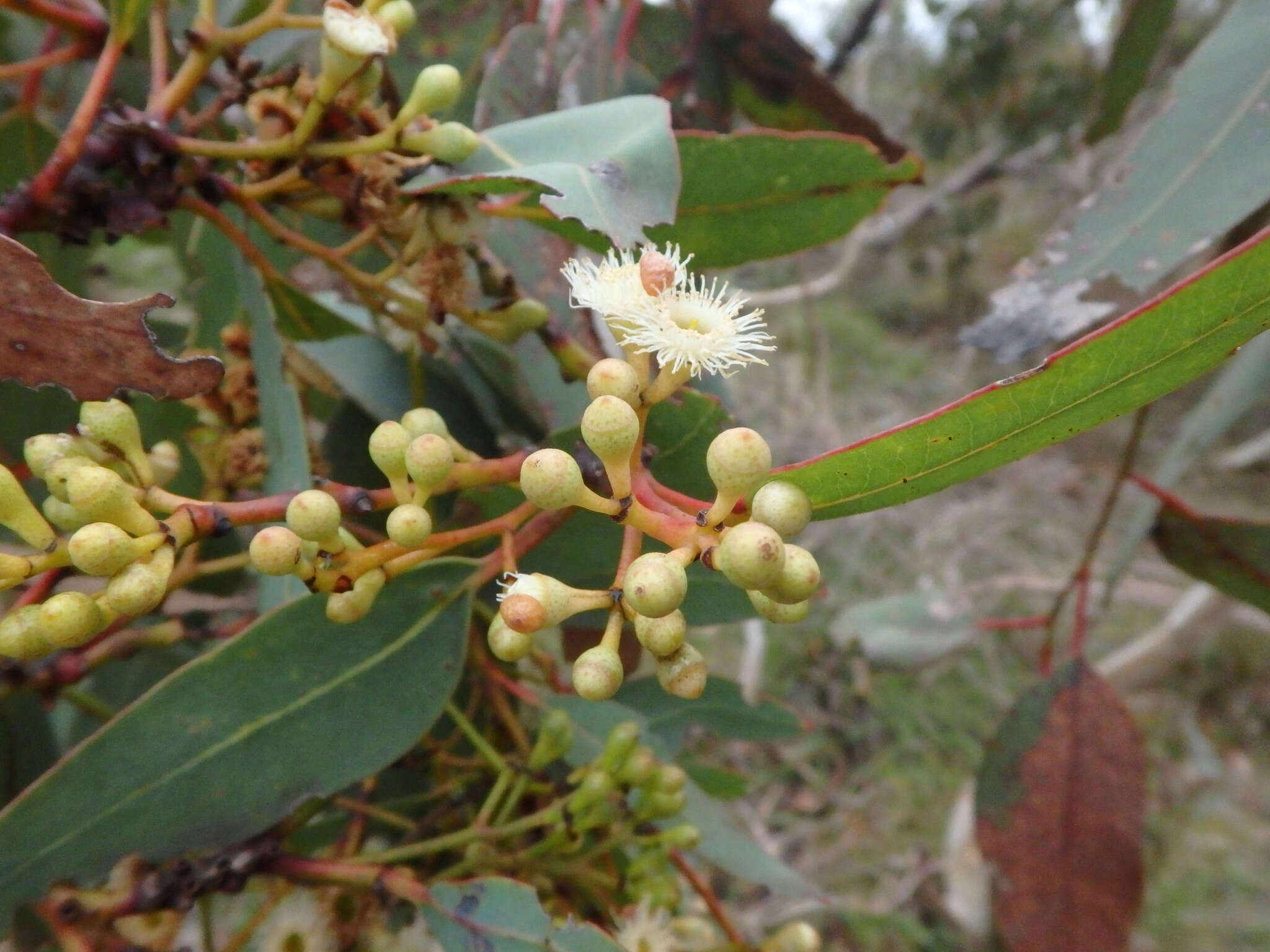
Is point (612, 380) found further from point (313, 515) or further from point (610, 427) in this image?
point (313, 515)

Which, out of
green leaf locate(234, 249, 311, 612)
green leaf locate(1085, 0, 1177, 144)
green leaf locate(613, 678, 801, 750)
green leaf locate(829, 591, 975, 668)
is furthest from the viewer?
green leaf locate(829, 591, 975, 668)

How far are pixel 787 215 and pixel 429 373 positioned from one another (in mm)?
416

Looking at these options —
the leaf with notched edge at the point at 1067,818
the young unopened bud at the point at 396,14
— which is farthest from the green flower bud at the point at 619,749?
the leaf with notched edge at the point at 1067,818

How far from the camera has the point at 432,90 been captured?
2.29ft

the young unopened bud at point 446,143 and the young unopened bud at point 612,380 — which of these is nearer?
the young unopened bud at point 612,380

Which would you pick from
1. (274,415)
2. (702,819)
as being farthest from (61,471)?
(702,819)

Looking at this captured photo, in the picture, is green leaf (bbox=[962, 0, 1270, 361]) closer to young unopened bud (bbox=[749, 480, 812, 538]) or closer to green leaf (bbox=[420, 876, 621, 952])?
young unopened bud (bbox=[749, 480, 812, 538])

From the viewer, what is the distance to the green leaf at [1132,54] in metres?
1.58

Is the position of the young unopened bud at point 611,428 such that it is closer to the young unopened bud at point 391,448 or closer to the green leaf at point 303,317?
the young unopened bud at point 391,448

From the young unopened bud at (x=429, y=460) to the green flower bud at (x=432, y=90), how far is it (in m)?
0.29

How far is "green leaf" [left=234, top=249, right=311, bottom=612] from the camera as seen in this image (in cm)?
78

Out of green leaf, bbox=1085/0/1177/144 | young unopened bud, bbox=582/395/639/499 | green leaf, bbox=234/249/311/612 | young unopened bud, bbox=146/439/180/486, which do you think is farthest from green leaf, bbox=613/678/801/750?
green leaf, bbox=1085/0/1177/144

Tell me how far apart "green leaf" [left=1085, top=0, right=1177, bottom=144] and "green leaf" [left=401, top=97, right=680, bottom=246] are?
1.30 metres

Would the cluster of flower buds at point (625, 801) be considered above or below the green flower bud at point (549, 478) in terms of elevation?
below
